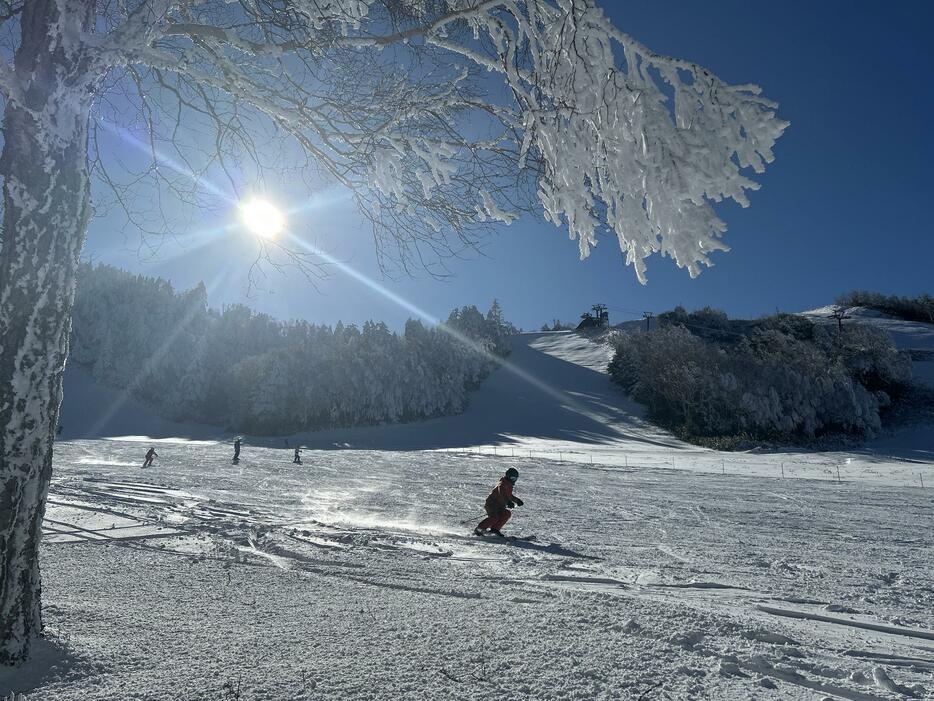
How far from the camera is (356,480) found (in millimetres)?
15398

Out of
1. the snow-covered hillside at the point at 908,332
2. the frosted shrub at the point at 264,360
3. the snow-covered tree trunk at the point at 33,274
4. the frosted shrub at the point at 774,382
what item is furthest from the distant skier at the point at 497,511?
the snow-covered hillside at the point at 908,332

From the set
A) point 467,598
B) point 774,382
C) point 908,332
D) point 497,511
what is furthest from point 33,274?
point 908,332

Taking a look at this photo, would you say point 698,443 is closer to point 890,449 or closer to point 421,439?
point 890,449

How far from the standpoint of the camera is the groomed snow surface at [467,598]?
106 inches

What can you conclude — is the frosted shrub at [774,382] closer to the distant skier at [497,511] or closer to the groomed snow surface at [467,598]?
the groomed snow surface at [467,598]

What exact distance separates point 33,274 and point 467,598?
344cm

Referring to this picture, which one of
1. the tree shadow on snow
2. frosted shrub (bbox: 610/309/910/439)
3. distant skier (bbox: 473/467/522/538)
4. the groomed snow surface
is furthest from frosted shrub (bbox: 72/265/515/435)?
the tree shadow on snow

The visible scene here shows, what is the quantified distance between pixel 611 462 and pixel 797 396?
1530cm

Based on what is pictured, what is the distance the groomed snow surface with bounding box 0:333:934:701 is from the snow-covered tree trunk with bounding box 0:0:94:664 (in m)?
0.56

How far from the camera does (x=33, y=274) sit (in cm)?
251

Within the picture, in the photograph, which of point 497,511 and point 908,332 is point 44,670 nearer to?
→ point 497,511

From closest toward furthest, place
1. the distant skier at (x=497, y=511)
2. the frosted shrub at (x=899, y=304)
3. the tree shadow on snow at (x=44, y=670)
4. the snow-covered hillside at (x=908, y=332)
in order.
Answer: the tree shadow on snow at (x=44, y=670), the distant skier at (x=497, y=511), the snow-covered hillside at (x=908, y=332), the frosted shrub at (x=899, y=304)

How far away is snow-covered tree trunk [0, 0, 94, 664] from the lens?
96.6 inches

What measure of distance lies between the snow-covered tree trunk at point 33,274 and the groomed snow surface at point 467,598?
565mm
